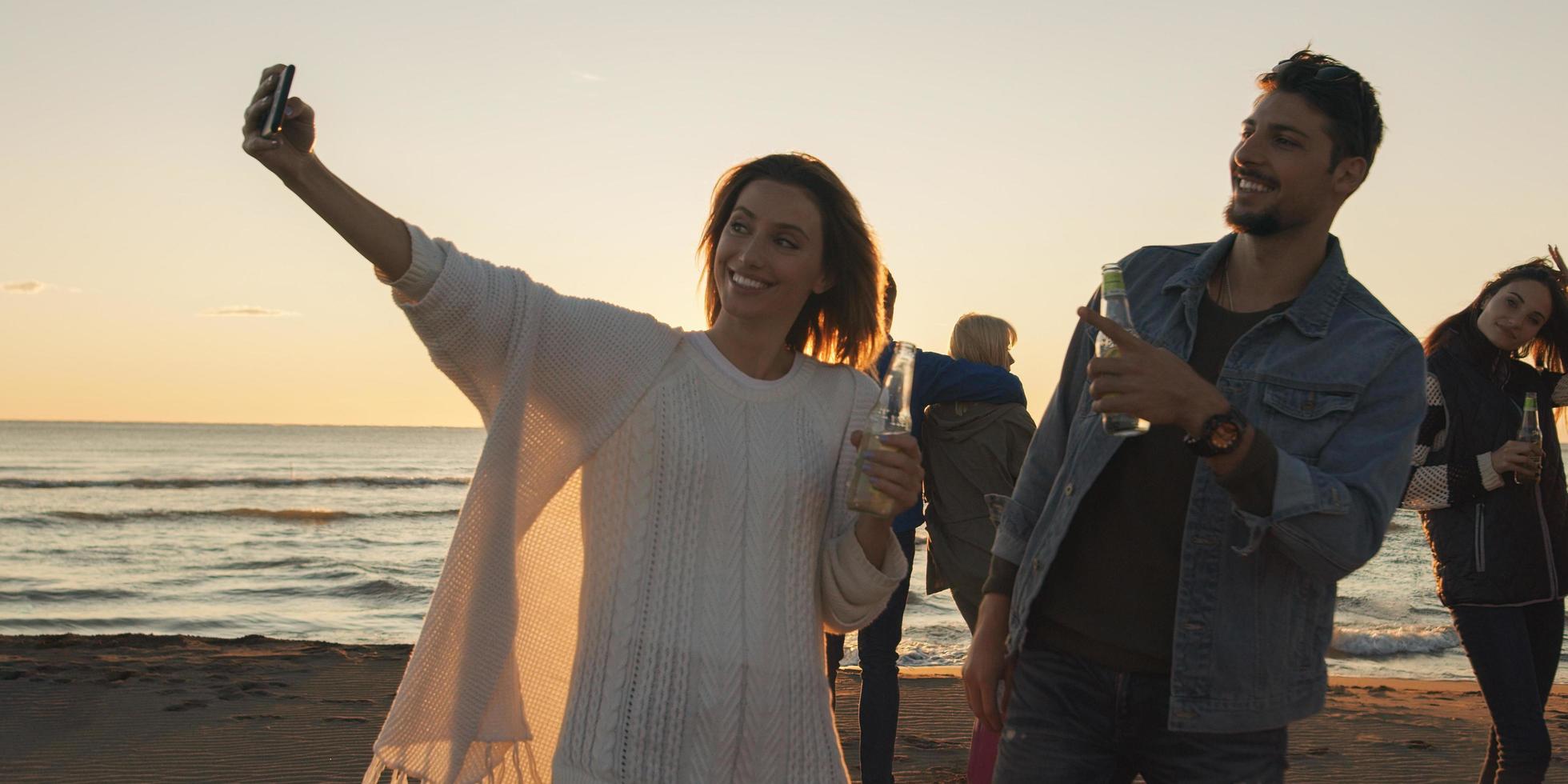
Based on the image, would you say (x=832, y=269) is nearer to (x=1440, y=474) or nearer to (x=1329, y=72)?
(x=1329, y=72)

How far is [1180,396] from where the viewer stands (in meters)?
2.21

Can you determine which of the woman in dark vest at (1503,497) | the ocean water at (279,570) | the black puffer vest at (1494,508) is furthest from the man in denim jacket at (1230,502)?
the ocean water at (279,570)

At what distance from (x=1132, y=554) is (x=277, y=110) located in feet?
5.94

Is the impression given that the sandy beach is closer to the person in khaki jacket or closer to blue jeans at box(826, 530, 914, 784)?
blue jeans at box(826, 530, 914, 784)

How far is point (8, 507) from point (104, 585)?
1451 centimetres

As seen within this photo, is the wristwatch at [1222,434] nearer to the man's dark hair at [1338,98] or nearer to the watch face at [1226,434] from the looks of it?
the watch face at [1226,434]

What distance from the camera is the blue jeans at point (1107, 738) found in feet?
8.14

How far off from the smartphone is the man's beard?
1.84 m

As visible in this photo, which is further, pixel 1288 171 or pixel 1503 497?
pixel 1503 497

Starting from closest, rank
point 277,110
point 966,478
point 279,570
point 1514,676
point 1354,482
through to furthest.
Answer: point 277,110 < point 1354,482 < point 1514,676 < point 966,478 < point 279,570

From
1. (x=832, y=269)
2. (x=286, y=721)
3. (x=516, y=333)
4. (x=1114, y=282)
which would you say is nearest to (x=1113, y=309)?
(x=1114, y=282)

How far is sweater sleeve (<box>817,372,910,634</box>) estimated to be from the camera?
109 inches

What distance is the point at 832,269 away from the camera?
10.0ft

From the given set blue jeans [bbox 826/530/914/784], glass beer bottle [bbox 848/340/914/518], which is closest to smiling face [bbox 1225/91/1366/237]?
glass beer bottle [bbox 848/340/914/518]
